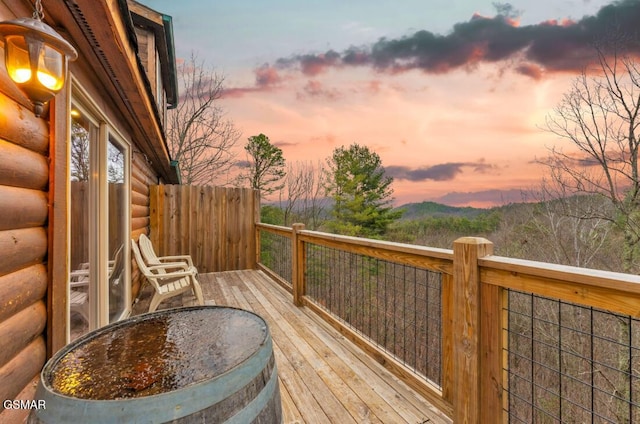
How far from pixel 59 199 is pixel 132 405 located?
118cm

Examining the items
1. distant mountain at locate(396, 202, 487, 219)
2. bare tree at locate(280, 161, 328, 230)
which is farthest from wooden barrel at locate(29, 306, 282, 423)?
distant mountain at locate(396, 202, 487, 219)

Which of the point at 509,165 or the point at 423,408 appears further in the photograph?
the point at 509,165

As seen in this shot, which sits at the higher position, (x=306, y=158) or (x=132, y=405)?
(x=306, y=158)

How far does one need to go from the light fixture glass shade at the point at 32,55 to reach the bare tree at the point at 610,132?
9648mm

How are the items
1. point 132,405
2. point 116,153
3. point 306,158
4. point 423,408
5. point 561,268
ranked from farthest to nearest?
point 306,158 < point 116,153 < point 423,408 < point 561,268 < point 132,405

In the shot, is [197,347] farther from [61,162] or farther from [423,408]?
[423,408]

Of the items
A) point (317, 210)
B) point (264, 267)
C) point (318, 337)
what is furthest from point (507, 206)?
point (318, 337)

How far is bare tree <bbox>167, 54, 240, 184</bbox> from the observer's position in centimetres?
1217

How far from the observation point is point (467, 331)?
155cm

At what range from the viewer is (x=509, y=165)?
12773 mm

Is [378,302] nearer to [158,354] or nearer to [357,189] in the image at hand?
[158,354]

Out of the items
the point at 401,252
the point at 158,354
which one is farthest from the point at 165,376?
the point at 401,252

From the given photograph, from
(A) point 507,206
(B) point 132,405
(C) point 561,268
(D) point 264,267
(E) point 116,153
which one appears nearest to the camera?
(B) point 132,405

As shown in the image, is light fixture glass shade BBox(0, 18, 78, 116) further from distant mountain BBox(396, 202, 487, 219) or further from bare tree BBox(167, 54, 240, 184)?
distant mountain BBox(396, 202, 487, 219)
